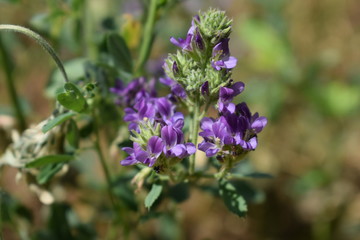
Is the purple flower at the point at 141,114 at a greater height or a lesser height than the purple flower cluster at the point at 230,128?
greater

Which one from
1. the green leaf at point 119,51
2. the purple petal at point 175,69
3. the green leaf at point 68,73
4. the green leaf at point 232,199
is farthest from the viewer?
the green leaf at point 68,73

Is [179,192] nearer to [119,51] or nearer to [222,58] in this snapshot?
[119,51]

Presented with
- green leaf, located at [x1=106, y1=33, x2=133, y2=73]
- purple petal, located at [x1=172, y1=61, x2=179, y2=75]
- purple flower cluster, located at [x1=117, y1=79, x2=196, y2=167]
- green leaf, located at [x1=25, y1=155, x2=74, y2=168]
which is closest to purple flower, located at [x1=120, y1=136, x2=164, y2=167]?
purple flower cluster, located at [x1=117, y1=79, x2=196, y2=167]

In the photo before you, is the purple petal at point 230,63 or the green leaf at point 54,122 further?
the green leaf at point 54,122

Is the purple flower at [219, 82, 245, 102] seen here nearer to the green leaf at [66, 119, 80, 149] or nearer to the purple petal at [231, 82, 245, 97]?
the purple petal at [231, 82, 245, 97]

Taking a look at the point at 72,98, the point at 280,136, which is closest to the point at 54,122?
the point at 72,98

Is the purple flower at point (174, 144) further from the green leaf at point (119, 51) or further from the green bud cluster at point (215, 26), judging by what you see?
the green leaf at point (119, 51)

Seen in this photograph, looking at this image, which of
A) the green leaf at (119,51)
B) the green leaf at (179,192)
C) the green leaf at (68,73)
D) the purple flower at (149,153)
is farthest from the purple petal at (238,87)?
the green leaf at (68,73)
